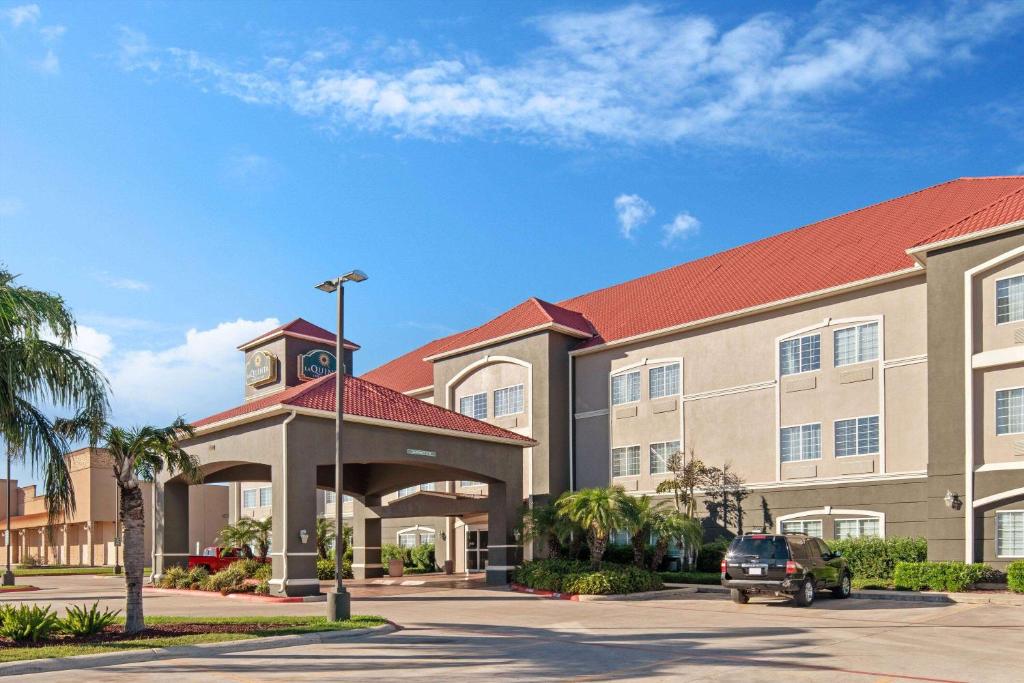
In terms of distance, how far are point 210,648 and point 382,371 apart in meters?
40.2

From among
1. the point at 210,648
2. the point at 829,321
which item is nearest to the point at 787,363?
the point at 829,321

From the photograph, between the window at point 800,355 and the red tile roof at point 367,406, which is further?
the window at point 800,355

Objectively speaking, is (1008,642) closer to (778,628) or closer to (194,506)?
(778,628)

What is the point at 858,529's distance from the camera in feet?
103

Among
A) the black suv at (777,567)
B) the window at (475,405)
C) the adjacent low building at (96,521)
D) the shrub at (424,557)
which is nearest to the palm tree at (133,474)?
the black suv at (777,567)

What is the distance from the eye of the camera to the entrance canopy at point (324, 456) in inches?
1134

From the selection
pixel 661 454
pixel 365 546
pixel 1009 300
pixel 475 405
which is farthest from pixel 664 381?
pixel 365 546

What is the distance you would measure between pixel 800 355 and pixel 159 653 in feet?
79.0

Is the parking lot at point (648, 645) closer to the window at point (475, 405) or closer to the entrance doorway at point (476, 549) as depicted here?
the window at point (475, 405)

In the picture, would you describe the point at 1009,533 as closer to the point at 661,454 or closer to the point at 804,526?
the point at 804,526

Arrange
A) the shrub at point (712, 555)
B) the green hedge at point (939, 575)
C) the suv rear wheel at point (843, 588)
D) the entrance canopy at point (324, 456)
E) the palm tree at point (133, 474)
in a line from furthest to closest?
the shrub at point (712, 555)
the entrance canopy at point (324, 456)
the suv rear wheel at point (843, 588)
the green hedge at point (939, 575)
the palm tree at point (133, 474)

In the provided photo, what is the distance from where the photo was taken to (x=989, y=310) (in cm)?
2827

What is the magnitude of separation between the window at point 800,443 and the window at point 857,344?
93.3 inches

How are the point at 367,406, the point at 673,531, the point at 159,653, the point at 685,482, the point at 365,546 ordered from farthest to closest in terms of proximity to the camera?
the point at 365,546
the point at 685,482
the point at 673,531
the point at 367,406
the point at 159,653
